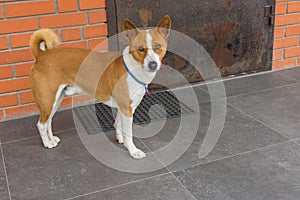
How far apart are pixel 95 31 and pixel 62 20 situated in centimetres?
26

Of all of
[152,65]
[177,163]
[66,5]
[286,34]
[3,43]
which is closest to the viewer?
[152,65]

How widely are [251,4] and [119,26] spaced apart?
120cm

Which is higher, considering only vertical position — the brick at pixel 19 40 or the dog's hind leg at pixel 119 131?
the brick at pixel 19 40

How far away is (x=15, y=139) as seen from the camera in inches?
94.1

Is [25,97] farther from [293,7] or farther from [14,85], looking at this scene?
[293,7]

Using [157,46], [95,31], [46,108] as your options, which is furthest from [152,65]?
[95,31]

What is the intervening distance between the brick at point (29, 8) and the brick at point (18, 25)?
40 millimetres

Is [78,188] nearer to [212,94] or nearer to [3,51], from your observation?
[3,51]

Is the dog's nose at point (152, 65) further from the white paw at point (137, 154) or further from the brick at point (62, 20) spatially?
the brick at point (62, 20)

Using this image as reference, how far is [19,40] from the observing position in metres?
2.55

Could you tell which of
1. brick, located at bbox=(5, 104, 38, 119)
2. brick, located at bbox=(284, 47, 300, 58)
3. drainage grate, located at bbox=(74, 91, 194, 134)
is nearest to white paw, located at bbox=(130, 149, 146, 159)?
drainage grate, located at bbox=(74, 91, 194, 134)

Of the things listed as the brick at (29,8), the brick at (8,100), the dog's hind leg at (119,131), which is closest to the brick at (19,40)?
the brick at (29,8)

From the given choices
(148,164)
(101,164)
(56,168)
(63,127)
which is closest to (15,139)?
(63,127)

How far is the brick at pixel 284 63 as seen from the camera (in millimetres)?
3465
